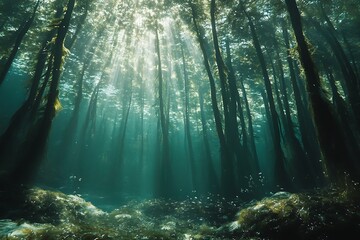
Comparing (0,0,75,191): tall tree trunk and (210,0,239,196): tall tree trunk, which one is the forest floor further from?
(210,0,239,196): tall tree trunk

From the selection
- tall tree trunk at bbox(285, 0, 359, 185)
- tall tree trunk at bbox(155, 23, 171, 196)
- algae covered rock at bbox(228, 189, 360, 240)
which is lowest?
algae covered rock at bbox(228, 189, 360, 240)

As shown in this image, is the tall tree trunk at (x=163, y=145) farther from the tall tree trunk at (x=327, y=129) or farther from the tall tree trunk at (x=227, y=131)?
the tall tree trunk at (x=327, y=129)

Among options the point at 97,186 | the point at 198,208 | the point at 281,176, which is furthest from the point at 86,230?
the point at 97,186

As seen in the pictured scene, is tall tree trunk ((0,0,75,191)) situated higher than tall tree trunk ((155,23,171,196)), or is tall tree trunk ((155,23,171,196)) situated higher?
tall tree trunk ((155,23,171,196))

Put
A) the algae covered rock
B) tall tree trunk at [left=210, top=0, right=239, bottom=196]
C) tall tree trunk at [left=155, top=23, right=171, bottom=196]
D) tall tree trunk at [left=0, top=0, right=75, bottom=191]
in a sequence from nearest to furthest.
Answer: the algae covered rock
tall tree trunk at [left=0, top=0, right=75, bottom=191]
tall tree trunk at [left=210, top=0, right=239, bottom=196]
tall tree trunk at [left=155, top=23, right=171, bottom=196]

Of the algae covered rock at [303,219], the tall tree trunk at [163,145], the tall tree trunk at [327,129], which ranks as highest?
the tall tree trunk at [163,145]

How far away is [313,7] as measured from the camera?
21.6m

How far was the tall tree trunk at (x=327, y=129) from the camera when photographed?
25.2 ft

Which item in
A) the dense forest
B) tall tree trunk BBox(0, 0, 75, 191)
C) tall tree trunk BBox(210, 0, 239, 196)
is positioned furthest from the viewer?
tall tree trunk BBox(210, 0, 239, 196)

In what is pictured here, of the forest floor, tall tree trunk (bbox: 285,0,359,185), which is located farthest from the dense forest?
the forest floor

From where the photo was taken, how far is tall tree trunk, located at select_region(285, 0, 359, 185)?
7.68 metres

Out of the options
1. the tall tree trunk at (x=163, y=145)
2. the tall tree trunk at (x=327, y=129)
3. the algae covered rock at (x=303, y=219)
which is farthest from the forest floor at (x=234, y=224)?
the tall tree trunk at (x=163, y=145)

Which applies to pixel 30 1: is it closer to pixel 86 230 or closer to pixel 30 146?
pixel 30 146

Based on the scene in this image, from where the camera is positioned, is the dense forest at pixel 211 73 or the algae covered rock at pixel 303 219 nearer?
the algae covered rock at pixel 303 219
